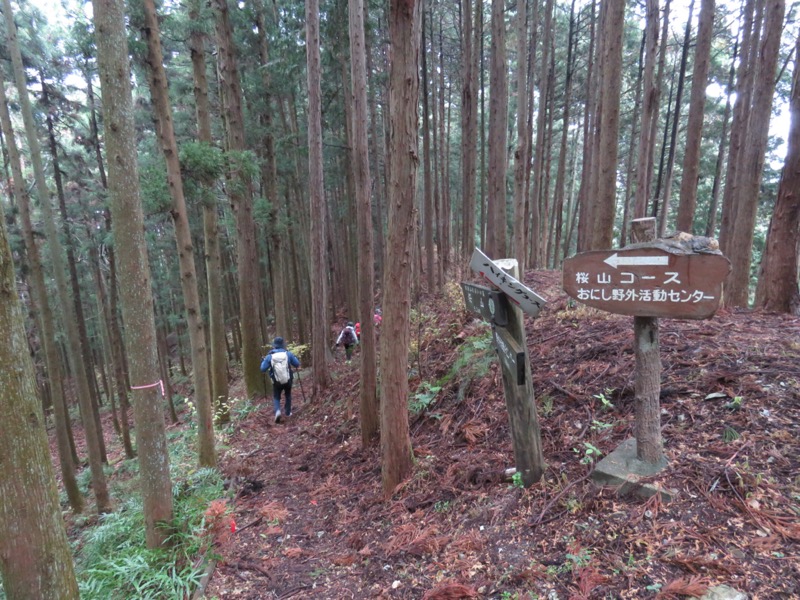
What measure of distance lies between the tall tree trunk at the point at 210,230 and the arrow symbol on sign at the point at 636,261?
6.42 meters

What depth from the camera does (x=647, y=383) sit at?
3.29 meters

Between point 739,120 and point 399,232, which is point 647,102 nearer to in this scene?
point 739,120

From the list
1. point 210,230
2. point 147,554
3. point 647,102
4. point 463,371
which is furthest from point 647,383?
point 647,102

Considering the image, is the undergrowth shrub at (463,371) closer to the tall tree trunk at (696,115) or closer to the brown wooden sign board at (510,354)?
the brown wooden sign board at (510,354)

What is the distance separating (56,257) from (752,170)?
538 inches

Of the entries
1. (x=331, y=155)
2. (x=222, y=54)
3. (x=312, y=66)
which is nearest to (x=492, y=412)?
(x=312, y=66)

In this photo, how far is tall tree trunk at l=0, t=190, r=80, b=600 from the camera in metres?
1.97

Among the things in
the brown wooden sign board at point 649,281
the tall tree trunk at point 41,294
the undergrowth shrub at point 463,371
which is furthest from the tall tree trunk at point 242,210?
the brown wooden sign board at point 649,281

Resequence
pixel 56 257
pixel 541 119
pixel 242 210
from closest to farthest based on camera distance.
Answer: pixel 56 257 → pixel 242 210 → pixel 541 119

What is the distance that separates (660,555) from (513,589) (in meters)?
0.99

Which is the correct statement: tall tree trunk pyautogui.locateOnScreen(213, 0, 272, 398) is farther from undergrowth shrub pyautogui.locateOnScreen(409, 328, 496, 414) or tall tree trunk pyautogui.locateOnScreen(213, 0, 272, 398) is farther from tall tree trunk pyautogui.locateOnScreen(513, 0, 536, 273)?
tall tree trunk pyautogui.locateOnScreen(513, 0, 536, 273)

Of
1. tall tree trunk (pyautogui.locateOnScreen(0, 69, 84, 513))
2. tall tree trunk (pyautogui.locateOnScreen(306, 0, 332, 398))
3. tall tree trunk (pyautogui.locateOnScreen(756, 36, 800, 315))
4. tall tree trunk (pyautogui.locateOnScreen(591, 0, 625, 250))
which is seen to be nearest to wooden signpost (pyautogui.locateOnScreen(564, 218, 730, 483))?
tall tree trunk (pyautogui.locateOnScreen(591, 0, 625, 250))

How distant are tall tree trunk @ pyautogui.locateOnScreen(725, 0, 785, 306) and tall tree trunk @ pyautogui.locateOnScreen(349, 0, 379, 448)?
6610mm

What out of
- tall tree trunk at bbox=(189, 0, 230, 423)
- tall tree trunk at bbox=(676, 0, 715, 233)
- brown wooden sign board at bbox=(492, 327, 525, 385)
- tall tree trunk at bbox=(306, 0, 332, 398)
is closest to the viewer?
brown wooden sign board at bbox=(492, 327, 525, 385)
